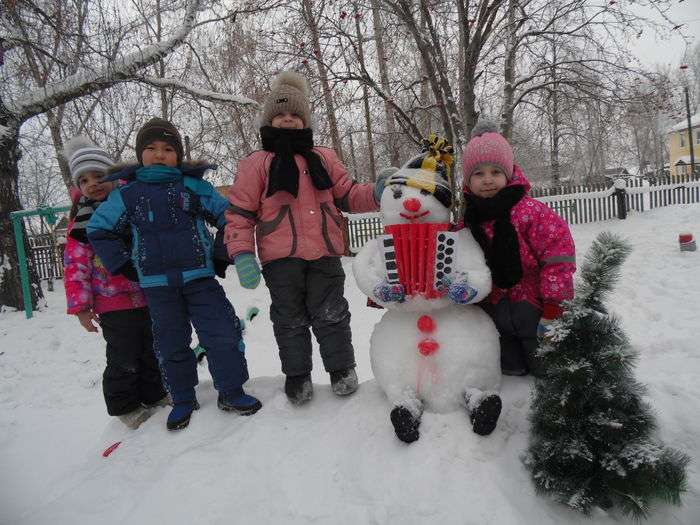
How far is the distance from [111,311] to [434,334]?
1.99m

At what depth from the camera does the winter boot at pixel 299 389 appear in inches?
92.7

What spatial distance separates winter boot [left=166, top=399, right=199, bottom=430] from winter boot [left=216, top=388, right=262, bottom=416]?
17 centimetres

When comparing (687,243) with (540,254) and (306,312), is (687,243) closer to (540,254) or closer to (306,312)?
(540,254)

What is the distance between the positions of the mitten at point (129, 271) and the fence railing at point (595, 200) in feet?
29.3

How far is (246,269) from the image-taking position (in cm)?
227

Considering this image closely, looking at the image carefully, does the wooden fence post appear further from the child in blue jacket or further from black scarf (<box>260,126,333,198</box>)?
the child in blue jacket

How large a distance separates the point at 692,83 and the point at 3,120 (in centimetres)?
4613

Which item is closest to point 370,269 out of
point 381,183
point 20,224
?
point 381,183

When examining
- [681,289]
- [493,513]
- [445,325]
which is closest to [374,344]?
[445,325]

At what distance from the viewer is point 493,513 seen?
4.82 feet

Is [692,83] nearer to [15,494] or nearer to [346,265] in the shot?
[346,265]

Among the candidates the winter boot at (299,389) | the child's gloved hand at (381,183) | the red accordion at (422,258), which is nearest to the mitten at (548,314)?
the red accordion at (422,258)

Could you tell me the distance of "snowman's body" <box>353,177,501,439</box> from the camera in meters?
1.90

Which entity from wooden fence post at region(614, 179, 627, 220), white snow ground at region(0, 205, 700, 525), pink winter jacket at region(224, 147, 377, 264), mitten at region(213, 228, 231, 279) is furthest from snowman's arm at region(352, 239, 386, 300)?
wooden fence post at region(614, 179, 627, 220)
